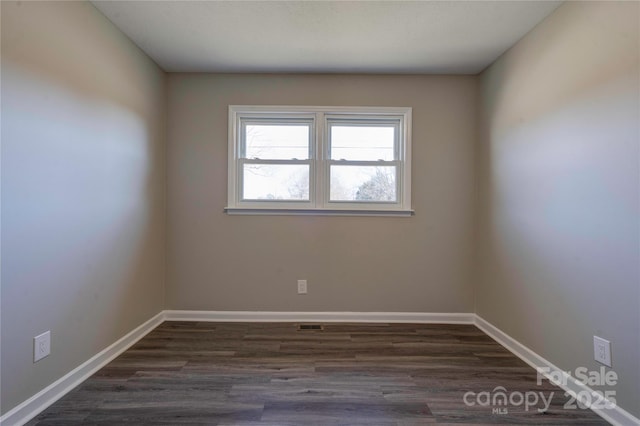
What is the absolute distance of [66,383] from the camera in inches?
71.5

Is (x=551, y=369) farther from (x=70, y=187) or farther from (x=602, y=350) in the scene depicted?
(x=70, y=187)

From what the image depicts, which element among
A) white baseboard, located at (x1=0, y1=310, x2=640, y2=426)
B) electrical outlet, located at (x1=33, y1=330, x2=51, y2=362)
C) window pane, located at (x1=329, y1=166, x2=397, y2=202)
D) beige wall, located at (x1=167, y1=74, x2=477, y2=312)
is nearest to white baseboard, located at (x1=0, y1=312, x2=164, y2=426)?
white baseboard, located at (x1=0, y1=310, x2=640, y2=426)

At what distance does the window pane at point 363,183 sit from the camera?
2.99m

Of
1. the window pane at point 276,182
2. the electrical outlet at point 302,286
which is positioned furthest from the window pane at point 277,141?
the electrical outlet at point 302,286

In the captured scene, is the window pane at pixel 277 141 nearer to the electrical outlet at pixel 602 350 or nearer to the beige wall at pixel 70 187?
the beige wall at pixel 70 187

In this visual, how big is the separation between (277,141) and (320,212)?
32.2 inches

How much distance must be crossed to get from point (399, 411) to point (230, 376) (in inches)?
42.1

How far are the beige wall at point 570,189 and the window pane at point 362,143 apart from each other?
910 millimetres

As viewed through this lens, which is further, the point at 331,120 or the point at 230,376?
the point at 331,120

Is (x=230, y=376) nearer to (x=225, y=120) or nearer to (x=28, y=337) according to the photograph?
(x=28, y=337)

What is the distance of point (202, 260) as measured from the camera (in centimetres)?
294

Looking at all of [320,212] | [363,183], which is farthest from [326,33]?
[320,212]

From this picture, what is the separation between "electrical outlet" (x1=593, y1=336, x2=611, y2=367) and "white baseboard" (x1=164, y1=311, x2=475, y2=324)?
1277 millimetres

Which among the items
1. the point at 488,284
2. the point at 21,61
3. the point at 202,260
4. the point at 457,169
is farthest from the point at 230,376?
the point at 457,169
